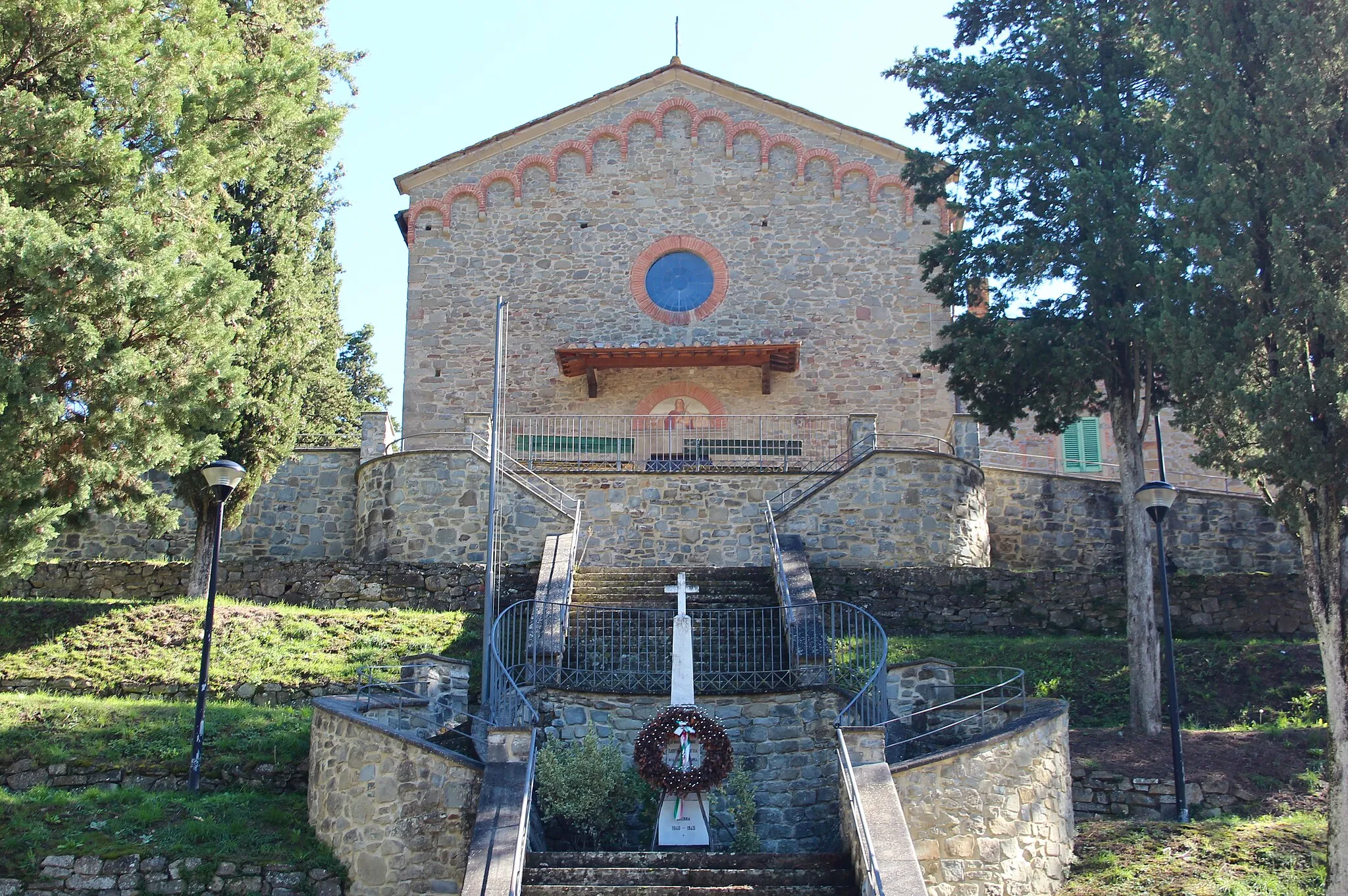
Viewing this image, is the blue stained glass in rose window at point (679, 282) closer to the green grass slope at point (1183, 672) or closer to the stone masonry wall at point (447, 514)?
the stone masonry wall at point (447, 514)

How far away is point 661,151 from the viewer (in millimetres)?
28297

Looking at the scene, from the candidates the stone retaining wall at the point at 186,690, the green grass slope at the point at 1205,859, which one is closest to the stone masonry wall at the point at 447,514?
A: the stone retaining wall at the point at 186,690

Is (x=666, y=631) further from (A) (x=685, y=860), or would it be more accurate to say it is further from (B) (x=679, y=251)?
(B) (x=679, y=251)

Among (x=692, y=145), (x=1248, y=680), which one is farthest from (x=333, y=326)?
(x=1248, y=680)

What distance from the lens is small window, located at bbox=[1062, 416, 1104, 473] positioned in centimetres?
2905

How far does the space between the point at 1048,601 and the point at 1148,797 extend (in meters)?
5.95

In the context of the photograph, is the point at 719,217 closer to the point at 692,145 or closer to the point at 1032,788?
the point at 692,145

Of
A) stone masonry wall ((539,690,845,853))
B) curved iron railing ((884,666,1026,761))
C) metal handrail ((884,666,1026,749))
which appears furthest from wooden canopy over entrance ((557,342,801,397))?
stone masonry wall ((539,690,845,853))

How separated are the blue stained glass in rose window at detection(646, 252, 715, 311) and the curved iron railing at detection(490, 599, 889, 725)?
10.1 metres

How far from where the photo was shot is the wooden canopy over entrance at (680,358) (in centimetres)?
2580

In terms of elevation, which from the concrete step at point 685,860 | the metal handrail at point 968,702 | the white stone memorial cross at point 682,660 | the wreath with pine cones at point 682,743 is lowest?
the concrete step at point 685,860

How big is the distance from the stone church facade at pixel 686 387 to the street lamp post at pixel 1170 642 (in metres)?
5.97

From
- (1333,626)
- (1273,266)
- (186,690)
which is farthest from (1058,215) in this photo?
(186,690)

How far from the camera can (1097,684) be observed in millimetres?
17953
